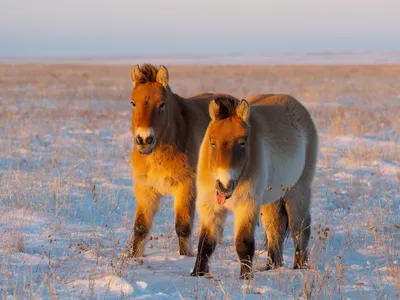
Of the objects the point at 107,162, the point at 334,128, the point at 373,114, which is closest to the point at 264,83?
the point at 373,114

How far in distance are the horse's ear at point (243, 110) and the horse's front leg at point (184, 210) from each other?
140 centimetres

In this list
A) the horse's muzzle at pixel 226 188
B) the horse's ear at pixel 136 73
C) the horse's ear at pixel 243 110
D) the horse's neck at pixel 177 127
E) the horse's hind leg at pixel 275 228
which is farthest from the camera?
the horse's hind leg at pixel 275 228

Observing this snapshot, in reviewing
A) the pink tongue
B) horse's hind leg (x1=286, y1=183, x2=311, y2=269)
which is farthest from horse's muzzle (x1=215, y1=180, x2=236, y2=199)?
horse's hind leg (x1=286, y1=183, x2=311, y2=269)

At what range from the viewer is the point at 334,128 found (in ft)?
52.0

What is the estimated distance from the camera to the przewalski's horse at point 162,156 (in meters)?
6.09

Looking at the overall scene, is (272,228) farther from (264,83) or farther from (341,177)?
(264,83)

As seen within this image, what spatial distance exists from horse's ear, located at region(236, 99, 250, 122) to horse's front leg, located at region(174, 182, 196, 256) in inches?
55.0

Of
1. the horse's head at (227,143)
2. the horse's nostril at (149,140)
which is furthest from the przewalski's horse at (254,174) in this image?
the horse's nostril at (149,140)

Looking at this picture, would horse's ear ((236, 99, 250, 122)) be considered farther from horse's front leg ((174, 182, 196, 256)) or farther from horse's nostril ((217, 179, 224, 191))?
horse's front leg ((174, 182, 196, 256))

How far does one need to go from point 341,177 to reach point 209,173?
632cm

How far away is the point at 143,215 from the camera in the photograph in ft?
21.5

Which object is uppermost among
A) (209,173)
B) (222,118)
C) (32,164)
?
(222,118)

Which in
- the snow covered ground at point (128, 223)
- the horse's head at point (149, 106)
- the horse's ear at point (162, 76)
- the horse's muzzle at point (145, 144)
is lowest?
the snow covered ground at point (128, 223)

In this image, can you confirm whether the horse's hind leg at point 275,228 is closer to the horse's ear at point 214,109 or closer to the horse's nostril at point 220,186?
the horse's ear at point 214,109
